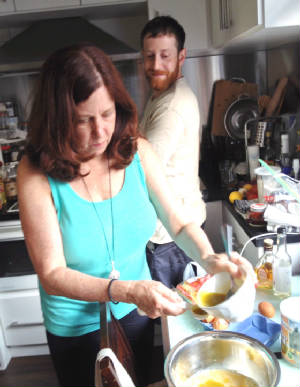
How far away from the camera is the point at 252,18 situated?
139 cm

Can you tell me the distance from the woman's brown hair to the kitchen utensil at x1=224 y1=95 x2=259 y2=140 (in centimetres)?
166

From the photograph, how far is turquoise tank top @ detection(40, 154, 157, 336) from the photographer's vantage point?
99cm

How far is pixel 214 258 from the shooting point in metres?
0.90

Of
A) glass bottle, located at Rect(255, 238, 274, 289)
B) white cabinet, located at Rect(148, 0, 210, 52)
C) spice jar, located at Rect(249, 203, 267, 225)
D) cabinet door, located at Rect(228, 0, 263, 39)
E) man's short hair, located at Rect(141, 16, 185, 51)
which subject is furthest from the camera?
white cabinet, located at Rect(148, 0, 210, 52)

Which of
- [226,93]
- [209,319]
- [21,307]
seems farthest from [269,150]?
[21,307]

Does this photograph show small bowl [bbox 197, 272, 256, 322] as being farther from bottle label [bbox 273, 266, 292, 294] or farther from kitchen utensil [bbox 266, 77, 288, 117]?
kitchen utensil [bbox 266, 77, 288, 117]

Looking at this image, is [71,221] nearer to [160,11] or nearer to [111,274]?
[111,274]

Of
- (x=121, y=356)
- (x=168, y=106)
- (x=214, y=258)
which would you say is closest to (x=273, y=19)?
(x=168, y=106)

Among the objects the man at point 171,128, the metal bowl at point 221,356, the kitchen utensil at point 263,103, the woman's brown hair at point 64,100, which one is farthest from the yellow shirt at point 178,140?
the kitchen utensil at point 263,103

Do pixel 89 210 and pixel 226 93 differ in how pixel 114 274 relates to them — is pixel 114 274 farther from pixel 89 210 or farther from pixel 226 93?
pixel 226 93

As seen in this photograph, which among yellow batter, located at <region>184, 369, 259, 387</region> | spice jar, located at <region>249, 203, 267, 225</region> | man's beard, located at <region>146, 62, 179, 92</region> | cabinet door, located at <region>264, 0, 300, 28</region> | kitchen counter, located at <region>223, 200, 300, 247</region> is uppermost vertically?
cabinet door, located at <region>264, 0, 300, 28</region>

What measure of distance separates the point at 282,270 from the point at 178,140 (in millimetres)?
670

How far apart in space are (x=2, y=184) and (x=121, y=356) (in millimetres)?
1618

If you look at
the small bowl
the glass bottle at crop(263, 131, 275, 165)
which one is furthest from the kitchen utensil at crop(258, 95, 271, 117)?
the small bowl
